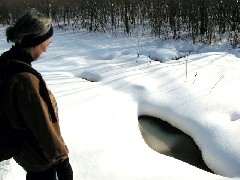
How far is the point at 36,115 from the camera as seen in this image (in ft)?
6.15

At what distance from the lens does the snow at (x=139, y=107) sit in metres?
3.53

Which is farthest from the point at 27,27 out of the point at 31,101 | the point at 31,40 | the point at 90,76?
the point at 90,76

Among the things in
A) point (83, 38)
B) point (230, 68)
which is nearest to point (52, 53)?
point (83, 38)

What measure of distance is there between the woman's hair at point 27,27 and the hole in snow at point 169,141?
2.53 m

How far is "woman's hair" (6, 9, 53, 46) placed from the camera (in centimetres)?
191

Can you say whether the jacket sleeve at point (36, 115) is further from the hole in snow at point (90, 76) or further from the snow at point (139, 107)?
the hole in snow at point (90, 76)

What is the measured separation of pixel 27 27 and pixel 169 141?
291 centimetres

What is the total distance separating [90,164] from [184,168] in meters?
0.88

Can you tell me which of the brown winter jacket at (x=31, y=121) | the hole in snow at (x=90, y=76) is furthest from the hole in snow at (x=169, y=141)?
the brown winter jacket at (x=31, y=121)

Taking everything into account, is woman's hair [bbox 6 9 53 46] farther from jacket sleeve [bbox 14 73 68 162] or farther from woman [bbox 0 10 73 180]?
jacket sleeve [bbox 14 73 68 162]

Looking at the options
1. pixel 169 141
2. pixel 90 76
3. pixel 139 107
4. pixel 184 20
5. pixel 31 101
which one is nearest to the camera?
pixel 31 101

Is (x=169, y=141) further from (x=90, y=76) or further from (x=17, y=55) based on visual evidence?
(x=17, y=55)

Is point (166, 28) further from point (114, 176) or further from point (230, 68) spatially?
point (114, 176)

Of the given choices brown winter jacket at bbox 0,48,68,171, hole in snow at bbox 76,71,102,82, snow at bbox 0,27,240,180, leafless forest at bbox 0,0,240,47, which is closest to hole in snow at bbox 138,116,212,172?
snow at bbox 0,27,240,180
